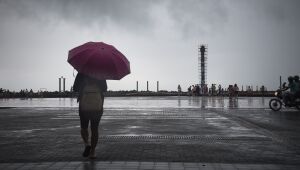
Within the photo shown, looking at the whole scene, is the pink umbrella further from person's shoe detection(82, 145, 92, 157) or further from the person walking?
person's shoe detection(82, 145, 92, 157)

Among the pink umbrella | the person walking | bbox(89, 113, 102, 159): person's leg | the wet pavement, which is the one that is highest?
the pink umbrella

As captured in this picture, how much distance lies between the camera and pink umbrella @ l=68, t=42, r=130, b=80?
20.6ft

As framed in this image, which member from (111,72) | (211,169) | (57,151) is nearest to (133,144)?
(57,151)

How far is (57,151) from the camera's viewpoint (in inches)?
282

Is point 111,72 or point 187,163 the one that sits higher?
point 111,72

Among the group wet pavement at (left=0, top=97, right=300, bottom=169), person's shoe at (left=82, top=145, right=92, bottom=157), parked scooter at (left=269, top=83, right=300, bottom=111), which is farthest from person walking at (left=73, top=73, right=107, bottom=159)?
parked scooter at (left=269, top=83, right=300, bottom=111)

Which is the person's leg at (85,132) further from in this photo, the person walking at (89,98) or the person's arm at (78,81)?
the person's arm at (78,81)

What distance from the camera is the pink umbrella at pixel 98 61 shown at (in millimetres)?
6270

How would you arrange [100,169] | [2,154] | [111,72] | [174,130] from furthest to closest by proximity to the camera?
[174,130] < [2,154] < [111,72] < [100,169]

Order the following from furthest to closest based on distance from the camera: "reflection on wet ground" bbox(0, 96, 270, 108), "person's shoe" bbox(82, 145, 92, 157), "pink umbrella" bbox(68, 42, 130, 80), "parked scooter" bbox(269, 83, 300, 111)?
"reflection on wet ground" bbox(0, 96, 270, 108)
"parked scooter" bbox(269, 83, 300, 111)
"person's shoe" bbox(82, 145, 92, 157)
"pink umbrella" bbox(68, 42, 130, 80)

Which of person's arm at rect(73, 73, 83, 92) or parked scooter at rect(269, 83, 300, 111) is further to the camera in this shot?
parked scooter at rect(269, 83, 300, 111)

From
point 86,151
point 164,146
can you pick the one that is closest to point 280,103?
point 164,146

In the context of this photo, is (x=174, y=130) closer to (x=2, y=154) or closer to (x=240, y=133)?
(x=240, y=133)

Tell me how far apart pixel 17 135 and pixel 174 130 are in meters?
3.91
